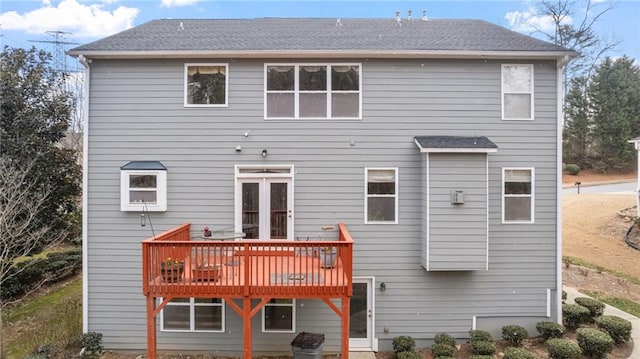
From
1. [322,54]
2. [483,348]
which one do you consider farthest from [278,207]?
[483,348]

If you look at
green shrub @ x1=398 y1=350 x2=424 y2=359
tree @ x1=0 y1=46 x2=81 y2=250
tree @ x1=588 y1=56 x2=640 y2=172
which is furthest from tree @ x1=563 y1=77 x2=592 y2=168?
tree @ x1=0 y1=46 x2=81 y2=250

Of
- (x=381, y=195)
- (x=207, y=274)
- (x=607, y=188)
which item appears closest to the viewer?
(x=207, y=274)

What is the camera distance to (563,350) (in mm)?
6738

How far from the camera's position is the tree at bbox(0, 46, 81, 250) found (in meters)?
10.1

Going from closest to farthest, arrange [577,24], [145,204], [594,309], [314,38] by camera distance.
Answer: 1. [145,204]
2. [594,309]
3. [314,38]
4. [577,24]

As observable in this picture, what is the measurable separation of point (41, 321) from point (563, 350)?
11.4m

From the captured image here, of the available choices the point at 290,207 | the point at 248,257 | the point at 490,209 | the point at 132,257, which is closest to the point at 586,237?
the point at 490,209

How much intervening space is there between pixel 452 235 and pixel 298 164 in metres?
3.46

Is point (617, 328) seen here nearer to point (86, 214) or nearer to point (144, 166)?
point (144, 166)

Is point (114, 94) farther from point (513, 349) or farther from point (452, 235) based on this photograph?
point (513, 349)

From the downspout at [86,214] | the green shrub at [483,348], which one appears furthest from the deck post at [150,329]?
the green shrub at [483,348]

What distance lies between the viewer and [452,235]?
7.37 m

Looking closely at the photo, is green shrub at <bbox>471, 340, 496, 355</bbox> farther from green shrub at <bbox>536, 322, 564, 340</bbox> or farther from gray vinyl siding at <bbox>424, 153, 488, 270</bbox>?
gray vinyl siding at <bbox>424, 153, 488, 270</bbox>

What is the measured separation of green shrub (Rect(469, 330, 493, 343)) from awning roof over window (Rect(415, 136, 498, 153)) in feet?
12.2
